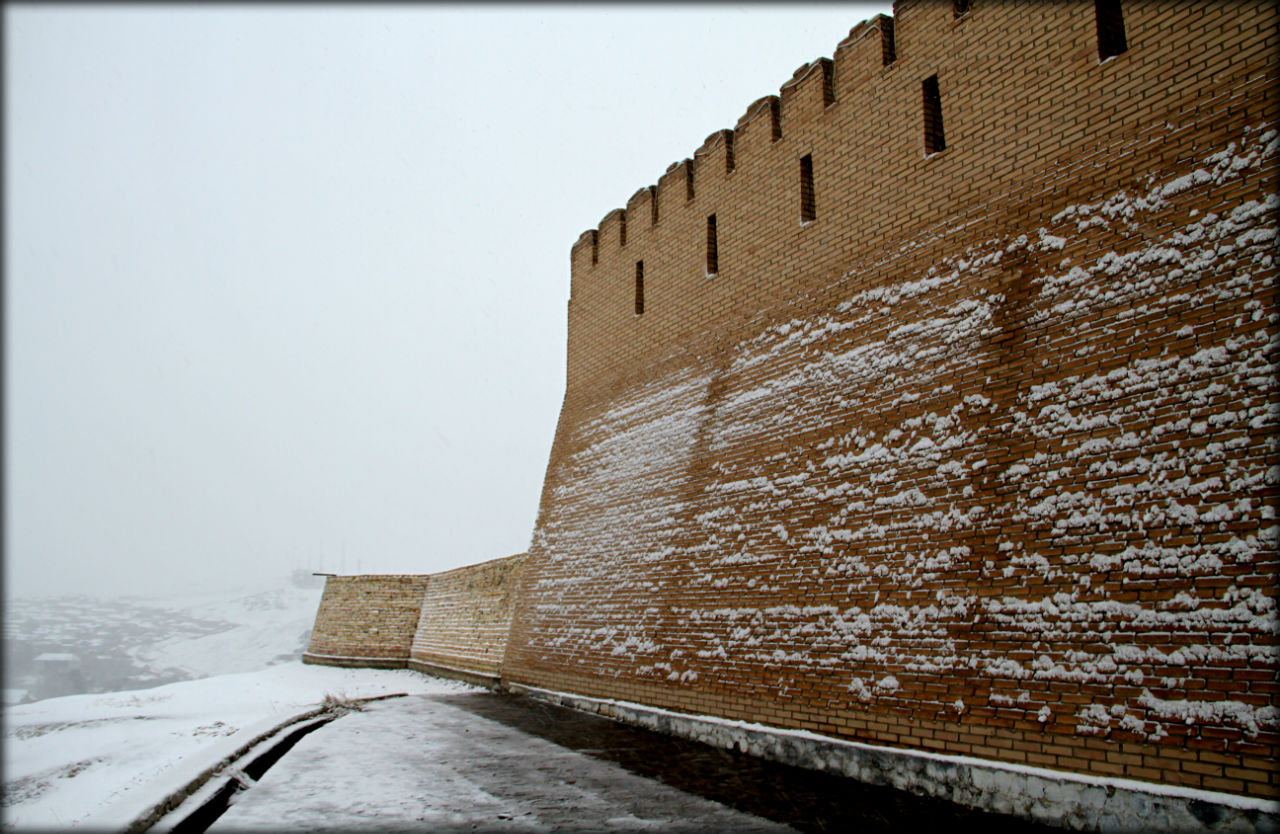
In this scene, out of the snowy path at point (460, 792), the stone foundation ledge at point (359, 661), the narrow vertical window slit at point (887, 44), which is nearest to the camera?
the snowy path at point (460, 792)

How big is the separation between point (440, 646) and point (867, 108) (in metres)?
11.1

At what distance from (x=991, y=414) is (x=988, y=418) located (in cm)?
3

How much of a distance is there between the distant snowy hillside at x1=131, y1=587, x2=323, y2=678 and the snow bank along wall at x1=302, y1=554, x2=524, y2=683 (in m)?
24.9

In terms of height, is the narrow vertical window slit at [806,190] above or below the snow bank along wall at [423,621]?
above

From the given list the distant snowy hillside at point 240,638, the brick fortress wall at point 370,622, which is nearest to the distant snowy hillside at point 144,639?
the distant snowy hillside at point 240,638

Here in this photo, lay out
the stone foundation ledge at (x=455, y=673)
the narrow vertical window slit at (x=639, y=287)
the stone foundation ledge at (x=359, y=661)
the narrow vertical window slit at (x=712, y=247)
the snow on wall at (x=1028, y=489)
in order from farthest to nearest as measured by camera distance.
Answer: the stone foundation ledge at (x=359, y=661), the stone foundation ledge at (x=455, y=673), the narrow vertical window slit at (x=639, y=287), the narrow vertical window slit at (x=712, y=247), the snow on wall at (x=1028, y=489)

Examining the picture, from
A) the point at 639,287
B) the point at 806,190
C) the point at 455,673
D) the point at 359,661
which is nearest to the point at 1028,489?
the point at 806,190

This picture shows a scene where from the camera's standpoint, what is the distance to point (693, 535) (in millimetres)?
6676

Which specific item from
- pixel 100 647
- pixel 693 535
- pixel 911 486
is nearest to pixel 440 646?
pixel 693 535

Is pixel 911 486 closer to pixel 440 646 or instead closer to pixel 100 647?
pixel 440 646

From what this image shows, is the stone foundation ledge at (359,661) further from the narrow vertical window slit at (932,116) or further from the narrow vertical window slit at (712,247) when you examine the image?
the narrow vertical window slit at (932,116)

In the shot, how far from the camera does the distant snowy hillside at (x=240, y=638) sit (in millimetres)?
44812

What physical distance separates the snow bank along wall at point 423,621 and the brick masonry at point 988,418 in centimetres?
365

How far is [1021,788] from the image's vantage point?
3.49m
